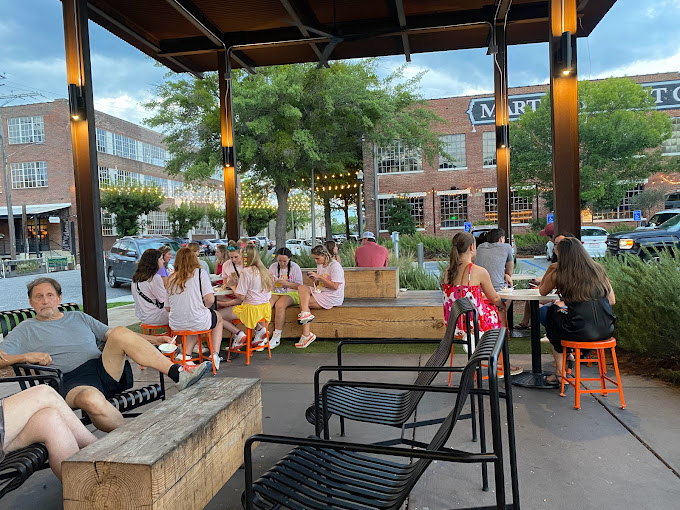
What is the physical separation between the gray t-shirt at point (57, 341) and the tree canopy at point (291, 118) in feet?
43.8

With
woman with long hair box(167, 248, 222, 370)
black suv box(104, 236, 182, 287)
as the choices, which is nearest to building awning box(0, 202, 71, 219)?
black suv box(104, 236, 182, 287)

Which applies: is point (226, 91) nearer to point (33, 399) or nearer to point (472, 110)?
point (33, 399)

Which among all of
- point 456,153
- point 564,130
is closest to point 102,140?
point 456,153

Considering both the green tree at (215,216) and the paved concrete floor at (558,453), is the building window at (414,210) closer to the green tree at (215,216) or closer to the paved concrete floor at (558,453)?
the green tree at (215,216)

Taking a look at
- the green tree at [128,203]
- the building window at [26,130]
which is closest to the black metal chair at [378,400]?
the green tree at [128,203]

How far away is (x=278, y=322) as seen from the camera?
6684 millimetres

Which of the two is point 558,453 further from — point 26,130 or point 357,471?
point 26,130

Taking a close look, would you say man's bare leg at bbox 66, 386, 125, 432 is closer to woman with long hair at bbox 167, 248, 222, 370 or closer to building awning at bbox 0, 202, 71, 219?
woman with long hair at bbox 167, 248, 222, 370

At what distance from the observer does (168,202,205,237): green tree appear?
46844 mm

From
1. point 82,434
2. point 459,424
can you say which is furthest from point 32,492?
point 459,424

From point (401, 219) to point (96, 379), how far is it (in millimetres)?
27620

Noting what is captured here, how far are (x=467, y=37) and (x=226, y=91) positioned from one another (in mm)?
4330

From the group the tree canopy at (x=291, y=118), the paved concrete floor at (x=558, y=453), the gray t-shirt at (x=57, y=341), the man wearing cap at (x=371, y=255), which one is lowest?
the paved concrete floor at (x=558, y=453)

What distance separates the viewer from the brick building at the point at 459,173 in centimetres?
3231
